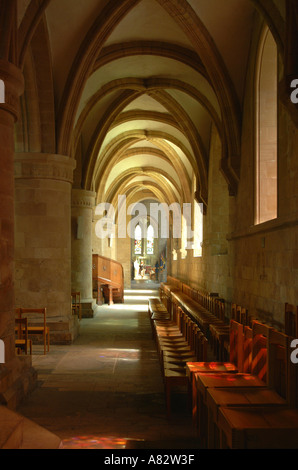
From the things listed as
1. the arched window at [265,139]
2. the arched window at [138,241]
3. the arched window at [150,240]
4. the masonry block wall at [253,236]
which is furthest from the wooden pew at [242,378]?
the arched window at [138,241]

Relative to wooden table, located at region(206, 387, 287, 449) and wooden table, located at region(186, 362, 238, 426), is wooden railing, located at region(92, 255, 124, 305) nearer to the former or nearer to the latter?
wooden table, located at region(186, 362, 238, 426)

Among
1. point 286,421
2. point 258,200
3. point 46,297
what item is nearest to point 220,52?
point 258,200

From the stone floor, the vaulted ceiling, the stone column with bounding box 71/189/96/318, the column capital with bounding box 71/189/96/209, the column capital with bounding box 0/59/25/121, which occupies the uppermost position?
the vaulted ceiling

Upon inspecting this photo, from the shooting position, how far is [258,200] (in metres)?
8.23

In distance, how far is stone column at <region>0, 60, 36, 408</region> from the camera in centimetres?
500

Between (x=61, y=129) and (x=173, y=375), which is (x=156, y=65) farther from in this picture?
(x=173, y=375)

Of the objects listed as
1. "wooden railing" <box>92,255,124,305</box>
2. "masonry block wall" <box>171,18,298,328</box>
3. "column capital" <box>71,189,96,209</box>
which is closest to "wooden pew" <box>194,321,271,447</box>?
"masonry block wall" <box>171,18,298,328</box>

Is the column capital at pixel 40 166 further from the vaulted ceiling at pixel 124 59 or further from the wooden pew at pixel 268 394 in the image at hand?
the wooden pew at pixel 268 394

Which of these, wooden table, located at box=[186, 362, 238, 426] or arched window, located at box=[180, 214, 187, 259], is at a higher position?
arched window, located at box=[180, 214, 187, 259]

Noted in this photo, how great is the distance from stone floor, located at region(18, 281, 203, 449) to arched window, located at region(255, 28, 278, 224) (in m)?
3.29

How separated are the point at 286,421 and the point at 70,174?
716 cm

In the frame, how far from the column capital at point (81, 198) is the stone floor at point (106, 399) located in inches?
198

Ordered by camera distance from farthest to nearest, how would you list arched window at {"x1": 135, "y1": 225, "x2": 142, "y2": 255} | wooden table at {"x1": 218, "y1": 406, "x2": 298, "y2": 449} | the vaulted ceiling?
1. arched window at {"x1": 135, "y1": 225, "x2": 142, "y2": 255}
2. the vaulted ceiling
3. wooden table at {"x1": 218, "y1": 406, "x2": 298, "y2": 449}

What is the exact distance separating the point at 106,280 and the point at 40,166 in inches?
343
